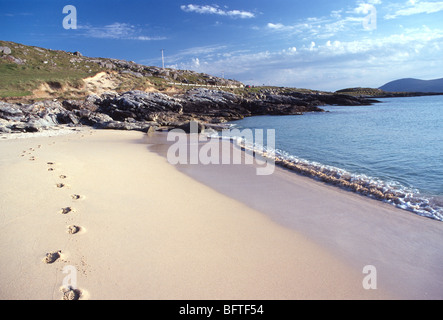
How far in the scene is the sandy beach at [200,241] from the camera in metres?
3.18

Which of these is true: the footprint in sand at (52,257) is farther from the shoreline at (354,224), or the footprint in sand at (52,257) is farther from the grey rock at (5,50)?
the grey rock at (5,50)

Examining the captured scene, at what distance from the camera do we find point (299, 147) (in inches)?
583

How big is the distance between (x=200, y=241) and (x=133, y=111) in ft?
89.8

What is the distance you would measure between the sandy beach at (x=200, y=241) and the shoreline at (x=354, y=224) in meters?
0.03

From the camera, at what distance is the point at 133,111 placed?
2866 centimetres

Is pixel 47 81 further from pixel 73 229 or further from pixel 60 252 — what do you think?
pixel 60 252

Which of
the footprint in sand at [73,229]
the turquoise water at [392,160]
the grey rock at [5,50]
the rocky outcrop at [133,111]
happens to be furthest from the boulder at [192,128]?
the grey rock at [5,50]

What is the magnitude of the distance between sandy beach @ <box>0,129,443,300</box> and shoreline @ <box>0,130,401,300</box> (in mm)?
16

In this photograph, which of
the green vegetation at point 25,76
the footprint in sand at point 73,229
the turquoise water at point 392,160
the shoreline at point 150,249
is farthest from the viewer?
the green vegetation at point 25,76

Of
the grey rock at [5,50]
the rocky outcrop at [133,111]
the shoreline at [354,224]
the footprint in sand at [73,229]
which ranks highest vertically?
the grey rock at [5,50]

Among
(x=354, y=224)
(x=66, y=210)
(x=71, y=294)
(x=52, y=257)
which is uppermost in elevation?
(x=66, y=210)

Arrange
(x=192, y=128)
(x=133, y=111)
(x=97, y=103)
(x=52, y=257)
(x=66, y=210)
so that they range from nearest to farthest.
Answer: (x=52, y=257) → (x=66, y=210) → (x=192, y=128) → (x=133, y=111) → (x=97, y=103)

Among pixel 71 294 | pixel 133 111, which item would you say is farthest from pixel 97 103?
pixel 71 294

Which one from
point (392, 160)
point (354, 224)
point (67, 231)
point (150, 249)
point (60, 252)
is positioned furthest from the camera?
point (392, 160)
